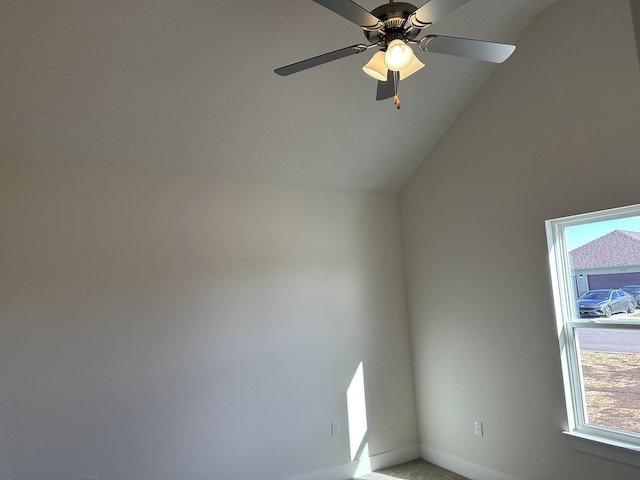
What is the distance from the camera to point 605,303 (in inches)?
109

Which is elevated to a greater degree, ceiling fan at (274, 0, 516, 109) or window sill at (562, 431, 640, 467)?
ceiling fan at (274, 0, 516, 109)

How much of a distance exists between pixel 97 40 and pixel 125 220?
3.75 ft

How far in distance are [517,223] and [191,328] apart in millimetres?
2372

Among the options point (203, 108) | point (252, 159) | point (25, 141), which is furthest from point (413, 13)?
point (25, 141)

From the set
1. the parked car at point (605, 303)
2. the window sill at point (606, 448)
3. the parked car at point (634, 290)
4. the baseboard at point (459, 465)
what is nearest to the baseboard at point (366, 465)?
the baseboard at point (459, 465)

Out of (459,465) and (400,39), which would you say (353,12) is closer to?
(400,39)

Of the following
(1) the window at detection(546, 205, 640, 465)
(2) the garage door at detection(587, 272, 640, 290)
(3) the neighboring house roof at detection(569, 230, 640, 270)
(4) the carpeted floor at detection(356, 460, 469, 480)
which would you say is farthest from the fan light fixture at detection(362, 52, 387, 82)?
(4) the carpeted floor at detection(356, 460, 469, 480)

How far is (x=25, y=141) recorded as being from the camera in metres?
2.69

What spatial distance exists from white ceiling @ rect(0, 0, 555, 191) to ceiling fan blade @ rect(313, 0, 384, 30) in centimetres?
85

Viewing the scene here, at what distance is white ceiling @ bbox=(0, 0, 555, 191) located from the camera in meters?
2.31

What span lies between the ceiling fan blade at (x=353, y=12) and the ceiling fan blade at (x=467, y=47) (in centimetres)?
23

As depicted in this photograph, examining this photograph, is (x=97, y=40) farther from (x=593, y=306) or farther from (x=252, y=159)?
(x=593, y=306)

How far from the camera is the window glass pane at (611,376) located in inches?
104

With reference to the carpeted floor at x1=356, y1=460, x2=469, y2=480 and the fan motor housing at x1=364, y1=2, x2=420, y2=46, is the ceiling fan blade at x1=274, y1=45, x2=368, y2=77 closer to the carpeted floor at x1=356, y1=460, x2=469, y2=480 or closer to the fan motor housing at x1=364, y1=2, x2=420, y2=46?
the fan motor housing at x1=364, y1=2, x2=420, y2=46
